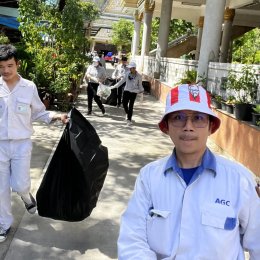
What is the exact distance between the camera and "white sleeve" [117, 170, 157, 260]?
1670mm

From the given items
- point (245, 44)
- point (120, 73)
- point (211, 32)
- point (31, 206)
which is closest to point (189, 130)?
point (31, 206)

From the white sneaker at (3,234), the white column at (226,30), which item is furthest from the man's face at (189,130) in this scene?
the white column at (226,30)

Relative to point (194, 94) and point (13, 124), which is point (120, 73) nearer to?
point (13, 124)

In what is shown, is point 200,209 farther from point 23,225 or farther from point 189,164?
point 23,225

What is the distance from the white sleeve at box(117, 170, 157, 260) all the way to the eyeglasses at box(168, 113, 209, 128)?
0.28m

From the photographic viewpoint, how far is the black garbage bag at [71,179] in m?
3.55

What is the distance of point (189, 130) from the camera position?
1.68 metres

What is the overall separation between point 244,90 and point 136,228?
6.01m

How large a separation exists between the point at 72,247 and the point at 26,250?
378 millimetres

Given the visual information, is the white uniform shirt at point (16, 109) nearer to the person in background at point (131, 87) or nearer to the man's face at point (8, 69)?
the man's face at point (8, 69)

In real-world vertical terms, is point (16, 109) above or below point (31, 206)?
above

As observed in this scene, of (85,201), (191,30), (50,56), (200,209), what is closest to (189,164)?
(200,209)

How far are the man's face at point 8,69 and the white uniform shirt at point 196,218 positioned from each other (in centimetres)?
214

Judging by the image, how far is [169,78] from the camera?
15094 millimetres
